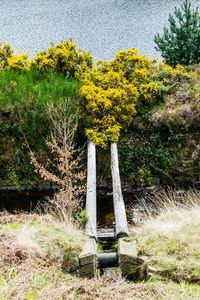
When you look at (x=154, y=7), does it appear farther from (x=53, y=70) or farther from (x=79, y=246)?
(x=79, y=246)

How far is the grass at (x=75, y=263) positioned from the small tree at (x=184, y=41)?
7814mm

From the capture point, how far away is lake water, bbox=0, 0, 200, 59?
60.0 feet

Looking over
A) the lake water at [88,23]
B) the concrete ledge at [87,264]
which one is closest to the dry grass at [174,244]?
the concrete ledge at [87,264]

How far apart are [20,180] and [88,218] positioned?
3.97 metres

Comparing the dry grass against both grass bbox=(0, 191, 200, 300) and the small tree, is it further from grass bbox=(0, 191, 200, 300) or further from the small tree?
the small tree

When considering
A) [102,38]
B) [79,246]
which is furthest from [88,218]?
[102,38]

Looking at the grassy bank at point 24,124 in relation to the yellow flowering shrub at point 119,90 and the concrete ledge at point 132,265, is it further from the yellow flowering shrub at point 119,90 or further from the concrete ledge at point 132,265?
the concrete ledge at point 132,265

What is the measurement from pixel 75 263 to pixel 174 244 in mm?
1387

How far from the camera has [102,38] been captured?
61.8ft

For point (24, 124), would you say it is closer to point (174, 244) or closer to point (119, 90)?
point (119, 90)

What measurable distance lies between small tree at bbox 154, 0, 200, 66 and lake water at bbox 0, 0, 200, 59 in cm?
360

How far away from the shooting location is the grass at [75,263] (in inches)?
192

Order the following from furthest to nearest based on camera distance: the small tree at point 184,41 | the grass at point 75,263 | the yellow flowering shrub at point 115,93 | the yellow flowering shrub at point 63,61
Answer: the small tree at point 184,41 < the yellow flowering shrub at point 63,61 < the yellow flowering shrub at point 115,93 < the grass at point 75,263

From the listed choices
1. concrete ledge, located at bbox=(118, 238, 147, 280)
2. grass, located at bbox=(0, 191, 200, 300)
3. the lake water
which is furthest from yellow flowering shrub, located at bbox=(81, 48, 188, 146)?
the lake water
